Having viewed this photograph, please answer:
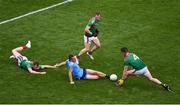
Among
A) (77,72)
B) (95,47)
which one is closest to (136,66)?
(77,72)

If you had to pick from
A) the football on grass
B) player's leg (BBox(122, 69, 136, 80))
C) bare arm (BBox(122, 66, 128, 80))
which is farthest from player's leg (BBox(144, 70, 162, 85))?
the football on grass

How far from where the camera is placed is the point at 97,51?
22.9 metres

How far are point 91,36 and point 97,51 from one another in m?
1.53

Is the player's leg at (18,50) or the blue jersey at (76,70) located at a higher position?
the player's leg at (18,50)

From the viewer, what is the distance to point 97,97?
1830 centimetres

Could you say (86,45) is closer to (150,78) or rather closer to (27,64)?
(27,64)

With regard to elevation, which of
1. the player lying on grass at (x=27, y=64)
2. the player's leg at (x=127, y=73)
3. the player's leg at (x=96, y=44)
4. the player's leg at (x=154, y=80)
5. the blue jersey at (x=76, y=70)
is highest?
the player's leg at (x=96, y=44)

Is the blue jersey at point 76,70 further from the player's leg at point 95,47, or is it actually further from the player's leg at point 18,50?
the player's leg at point 18,50

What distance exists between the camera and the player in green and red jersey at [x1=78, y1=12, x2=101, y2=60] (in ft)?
70.0

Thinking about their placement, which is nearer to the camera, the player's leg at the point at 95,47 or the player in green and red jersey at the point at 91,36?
the player in green and red jersey at the point at 91,36

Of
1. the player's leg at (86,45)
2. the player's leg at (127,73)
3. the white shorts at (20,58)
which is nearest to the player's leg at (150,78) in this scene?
the player's leg at (127,73)

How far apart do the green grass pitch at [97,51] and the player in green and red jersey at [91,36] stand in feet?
1.43

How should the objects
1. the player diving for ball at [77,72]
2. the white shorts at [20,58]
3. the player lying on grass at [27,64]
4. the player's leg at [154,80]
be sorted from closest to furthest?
the player's leg at [154,80], the player diving for ball at [77,72], the player lying on grass at [27,64], the white shorts at [20,58]

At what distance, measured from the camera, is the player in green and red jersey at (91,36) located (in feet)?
70.0
